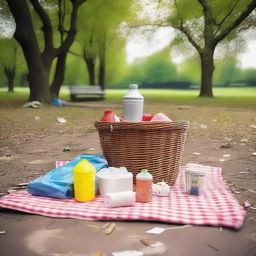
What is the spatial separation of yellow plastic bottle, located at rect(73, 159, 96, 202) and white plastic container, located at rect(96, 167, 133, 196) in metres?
0.11

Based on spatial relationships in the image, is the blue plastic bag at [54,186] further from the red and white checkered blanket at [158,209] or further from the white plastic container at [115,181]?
the white plastic container at [115,181]

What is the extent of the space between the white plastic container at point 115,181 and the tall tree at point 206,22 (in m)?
15.1

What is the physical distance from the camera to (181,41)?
2469cm

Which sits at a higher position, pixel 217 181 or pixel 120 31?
pixel 120 31

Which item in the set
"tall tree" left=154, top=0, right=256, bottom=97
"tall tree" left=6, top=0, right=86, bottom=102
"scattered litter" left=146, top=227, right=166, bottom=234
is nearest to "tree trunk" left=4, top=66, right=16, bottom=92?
"tall tree" left=154, top=0, right=256, bottom=97

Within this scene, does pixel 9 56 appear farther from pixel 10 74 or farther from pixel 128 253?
pixel 128 253

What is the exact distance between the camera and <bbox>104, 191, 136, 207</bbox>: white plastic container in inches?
116

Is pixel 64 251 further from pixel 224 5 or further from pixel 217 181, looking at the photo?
pixel 224 5

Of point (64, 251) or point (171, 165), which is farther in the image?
point (171, 165)

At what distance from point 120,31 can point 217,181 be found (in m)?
22.0

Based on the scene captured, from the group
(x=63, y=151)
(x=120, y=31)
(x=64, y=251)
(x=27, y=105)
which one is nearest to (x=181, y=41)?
(x=120, y=31)

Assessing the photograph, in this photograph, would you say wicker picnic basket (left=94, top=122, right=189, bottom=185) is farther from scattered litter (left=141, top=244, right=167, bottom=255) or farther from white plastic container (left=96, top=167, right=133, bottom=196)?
scattered litter (left=141, top=244, right=167, bottom=255)

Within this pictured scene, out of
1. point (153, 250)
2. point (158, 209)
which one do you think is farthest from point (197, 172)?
point (153, 250)

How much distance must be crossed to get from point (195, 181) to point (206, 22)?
17663 mm
